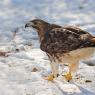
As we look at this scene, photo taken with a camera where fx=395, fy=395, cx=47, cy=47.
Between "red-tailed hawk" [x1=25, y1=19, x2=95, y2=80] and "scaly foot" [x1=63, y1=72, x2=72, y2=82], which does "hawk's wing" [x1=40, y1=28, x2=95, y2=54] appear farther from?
"scaly foot" [x1=63, y1=72, x2=72, y2=82]

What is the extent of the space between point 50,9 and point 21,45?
1948 mm

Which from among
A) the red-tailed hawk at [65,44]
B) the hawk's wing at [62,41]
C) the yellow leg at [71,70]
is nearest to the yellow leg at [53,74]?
the red-tailed hawk at [65,44]

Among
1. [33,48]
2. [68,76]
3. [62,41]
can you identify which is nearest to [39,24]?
[62,41]

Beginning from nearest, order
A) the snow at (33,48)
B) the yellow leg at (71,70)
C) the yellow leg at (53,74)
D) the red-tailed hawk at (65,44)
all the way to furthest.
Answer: the red-tailed hawk at (65,44) → the snow at (33,48) → the yellow leg at (71,70) → the yellow leg at (53,74)

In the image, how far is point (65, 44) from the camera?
523cm

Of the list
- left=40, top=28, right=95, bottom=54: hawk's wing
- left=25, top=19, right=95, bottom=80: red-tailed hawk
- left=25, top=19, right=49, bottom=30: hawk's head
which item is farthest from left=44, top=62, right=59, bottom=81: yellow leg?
left=25, top=19, right=49, bottom=30: hawk's head

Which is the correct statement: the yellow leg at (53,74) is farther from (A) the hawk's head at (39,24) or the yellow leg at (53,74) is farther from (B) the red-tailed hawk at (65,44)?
(A) the hawk's head at (39,24)

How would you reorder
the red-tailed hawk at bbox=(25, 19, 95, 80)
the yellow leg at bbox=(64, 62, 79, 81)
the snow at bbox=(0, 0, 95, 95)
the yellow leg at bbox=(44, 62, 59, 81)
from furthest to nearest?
the yellow leg at bbox=(44, 62, 59, 81), the yellow leg at bbox=(64, 62, 79, 81), the snow at bbox=(0, 0, 95, 95), the red-tailed hawk at bbox=(25, 19, 95, 80)

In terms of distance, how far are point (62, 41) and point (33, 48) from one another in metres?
1.81

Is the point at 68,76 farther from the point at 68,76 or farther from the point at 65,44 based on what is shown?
the point at 65,44

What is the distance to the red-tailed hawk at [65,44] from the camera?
5.11m

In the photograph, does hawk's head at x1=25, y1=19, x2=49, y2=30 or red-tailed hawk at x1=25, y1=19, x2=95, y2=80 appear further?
hawk's head at x1=25, y1=19, x2=49, y2=30

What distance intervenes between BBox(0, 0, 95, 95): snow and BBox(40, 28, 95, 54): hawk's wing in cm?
54

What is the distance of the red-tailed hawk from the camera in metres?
5.11
